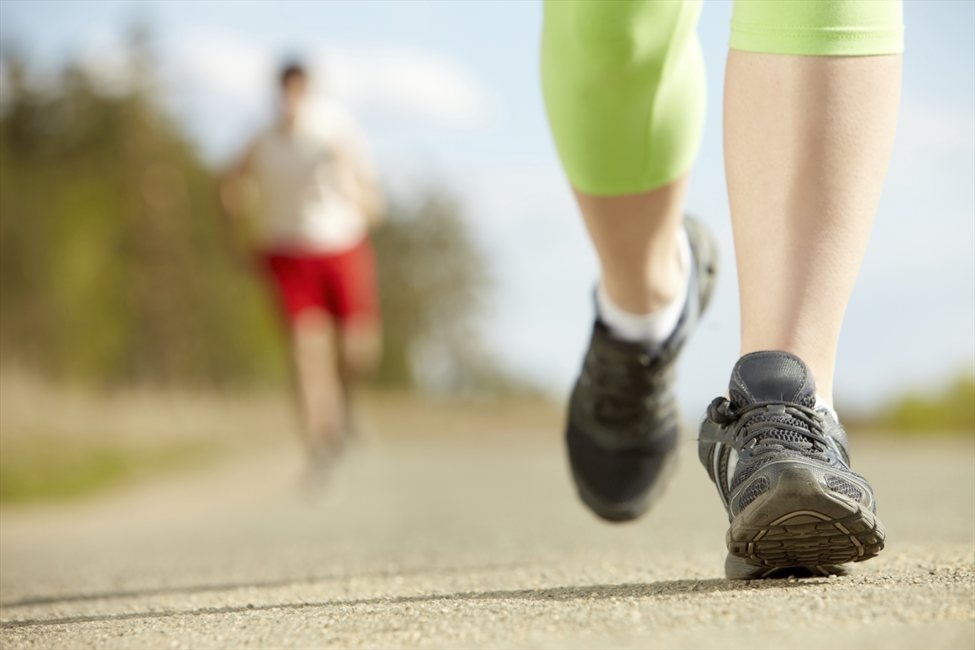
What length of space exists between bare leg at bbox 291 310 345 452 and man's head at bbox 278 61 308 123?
1.27 metres

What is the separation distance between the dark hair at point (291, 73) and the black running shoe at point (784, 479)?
240 inches

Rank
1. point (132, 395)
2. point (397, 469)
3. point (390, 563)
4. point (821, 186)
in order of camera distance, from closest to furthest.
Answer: point (821, 186), point (390, 563), point (397, 469), point (132, 395)

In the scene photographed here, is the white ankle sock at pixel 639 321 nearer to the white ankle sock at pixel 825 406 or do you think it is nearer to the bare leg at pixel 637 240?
the bare leg at pixel 637 240

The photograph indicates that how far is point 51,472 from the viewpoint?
28.5 feet

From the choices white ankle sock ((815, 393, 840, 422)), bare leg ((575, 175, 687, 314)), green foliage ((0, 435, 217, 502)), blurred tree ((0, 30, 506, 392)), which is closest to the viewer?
white ankle sock ((815, 393, 840, 422))

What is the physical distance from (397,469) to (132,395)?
804 cm

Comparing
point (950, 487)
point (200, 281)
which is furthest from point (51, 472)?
point (200, 281)

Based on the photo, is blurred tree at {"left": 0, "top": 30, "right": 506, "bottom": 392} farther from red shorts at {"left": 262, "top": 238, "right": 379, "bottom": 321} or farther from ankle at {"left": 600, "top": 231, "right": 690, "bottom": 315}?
ankle at {"left": 600, "top": 231, "right": 690, "bottom": 315}

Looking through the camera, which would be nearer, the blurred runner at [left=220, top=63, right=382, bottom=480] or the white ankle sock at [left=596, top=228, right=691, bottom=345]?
the white ankle sock at [left=596, top=228, right=691, bottom=345]

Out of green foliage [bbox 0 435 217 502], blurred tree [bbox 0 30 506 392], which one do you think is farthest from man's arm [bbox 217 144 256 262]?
blurred tree [bbox 0 30 506 392]

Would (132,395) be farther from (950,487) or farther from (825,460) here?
(825,460)

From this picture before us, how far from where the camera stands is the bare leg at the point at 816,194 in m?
1.59

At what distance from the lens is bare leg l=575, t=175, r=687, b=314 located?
Answer: 1.91 metres

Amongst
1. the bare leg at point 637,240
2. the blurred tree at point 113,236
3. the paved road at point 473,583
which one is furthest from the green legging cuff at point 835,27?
the blurred tree at point 113,236
